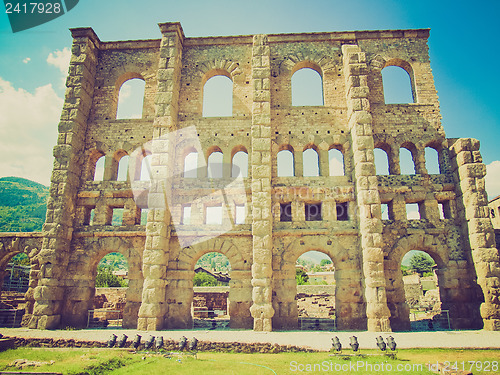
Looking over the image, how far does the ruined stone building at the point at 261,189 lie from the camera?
40.9ft

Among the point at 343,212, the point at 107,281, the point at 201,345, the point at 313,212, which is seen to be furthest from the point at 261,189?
the point at 107,281

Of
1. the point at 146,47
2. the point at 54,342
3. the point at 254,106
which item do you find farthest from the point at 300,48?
the point at 54,342

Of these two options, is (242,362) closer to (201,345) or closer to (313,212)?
(201,345)

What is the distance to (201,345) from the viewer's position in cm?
915

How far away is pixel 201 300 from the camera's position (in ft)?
68.0

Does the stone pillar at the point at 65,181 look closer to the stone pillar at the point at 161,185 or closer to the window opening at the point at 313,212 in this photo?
the stone pillar at the point at 161,185

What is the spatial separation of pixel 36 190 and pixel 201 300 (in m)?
94.4

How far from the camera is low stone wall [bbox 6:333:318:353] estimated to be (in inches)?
348

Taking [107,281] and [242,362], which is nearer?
[242,362]

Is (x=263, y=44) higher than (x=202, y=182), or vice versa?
(x=263, y=44)

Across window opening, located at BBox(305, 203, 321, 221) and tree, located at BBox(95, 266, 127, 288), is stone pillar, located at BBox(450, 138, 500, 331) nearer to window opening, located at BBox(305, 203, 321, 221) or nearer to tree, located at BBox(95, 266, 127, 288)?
window opening, located at BBox(305, 203, 321, 221)

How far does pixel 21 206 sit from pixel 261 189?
283ft

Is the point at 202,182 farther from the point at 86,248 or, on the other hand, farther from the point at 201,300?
the point at 201,300

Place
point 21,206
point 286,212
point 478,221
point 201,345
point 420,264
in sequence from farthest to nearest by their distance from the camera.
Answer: point 21,206
point 420,264
point 286,212
point 478,221
point 201,345
